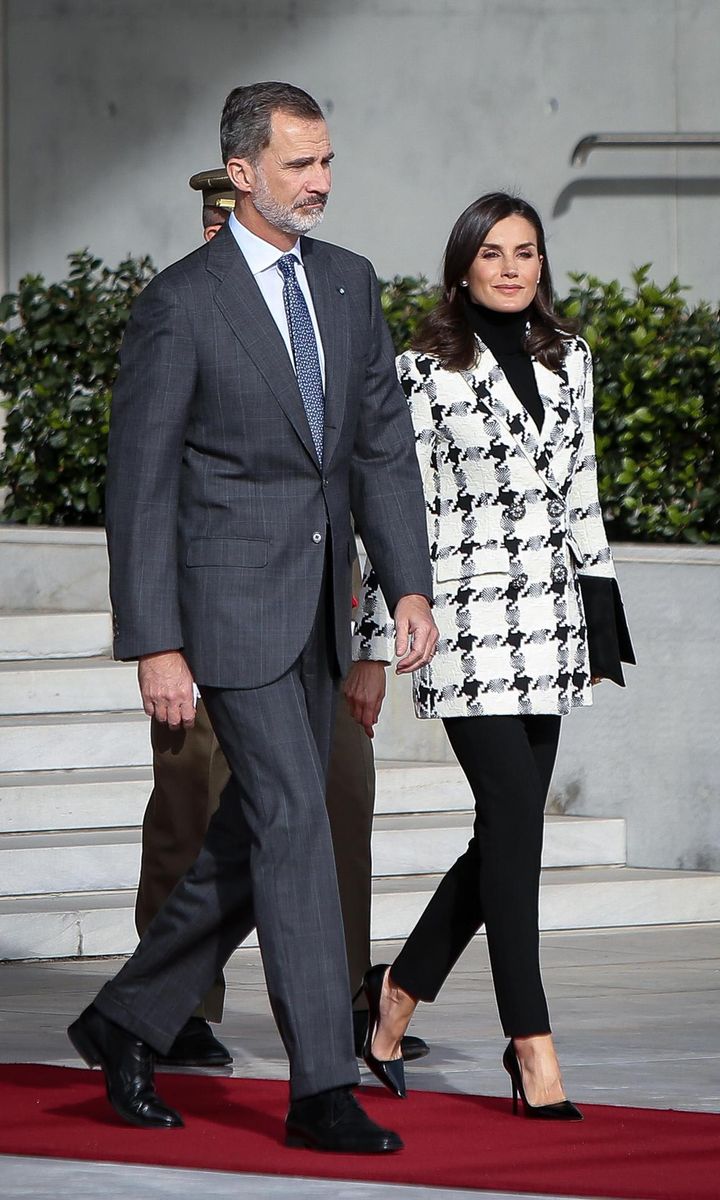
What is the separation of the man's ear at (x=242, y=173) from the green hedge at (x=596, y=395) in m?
3.84

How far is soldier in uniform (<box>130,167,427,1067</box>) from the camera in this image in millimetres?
5543

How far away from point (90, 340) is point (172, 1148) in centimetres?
549

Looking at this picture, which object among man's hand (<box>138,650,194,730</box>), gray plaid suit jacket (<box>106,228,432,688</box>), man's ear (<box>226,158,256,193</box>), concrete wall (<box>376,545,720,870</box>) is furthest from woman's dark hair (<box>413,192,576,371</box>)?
concrete wall (<box>376,545,720,870</box>)

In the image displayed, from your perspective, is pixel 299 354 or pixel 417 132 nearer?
pixel 299 354

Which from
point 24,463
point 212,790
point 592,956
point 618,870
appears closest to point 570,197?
point 24,463

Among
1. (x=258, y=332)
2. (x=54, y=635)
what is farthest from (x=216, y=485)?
(x=54, y=635)

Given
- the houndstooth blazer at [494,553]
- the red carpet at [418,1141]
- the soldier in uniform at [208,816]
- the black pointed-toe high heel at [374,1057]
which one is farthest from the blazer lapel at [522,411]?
the red carpet at [418,1141]

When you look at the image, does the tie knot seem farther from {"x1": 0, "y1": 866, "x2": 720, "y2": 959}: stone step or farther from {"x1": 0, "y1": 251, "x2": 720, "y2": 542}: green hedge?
{"x1": 0, "y1": 251, "x2": 720, "y2": 542}: green hedge

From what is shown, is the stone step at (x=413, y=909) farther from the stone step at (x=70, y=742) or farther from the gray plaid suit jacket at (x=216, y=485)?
the gray plaid suit jacket at (x=216, y=485)

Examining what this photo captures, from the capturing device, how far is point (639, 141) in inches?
428

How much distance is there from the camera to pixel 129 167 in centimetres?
1145

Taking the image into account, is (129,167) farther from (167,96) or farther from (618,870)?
(618,870)

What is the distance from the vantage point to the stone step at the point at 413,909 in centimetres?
683

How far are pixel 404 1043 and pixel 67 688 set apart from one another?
10.6ft
